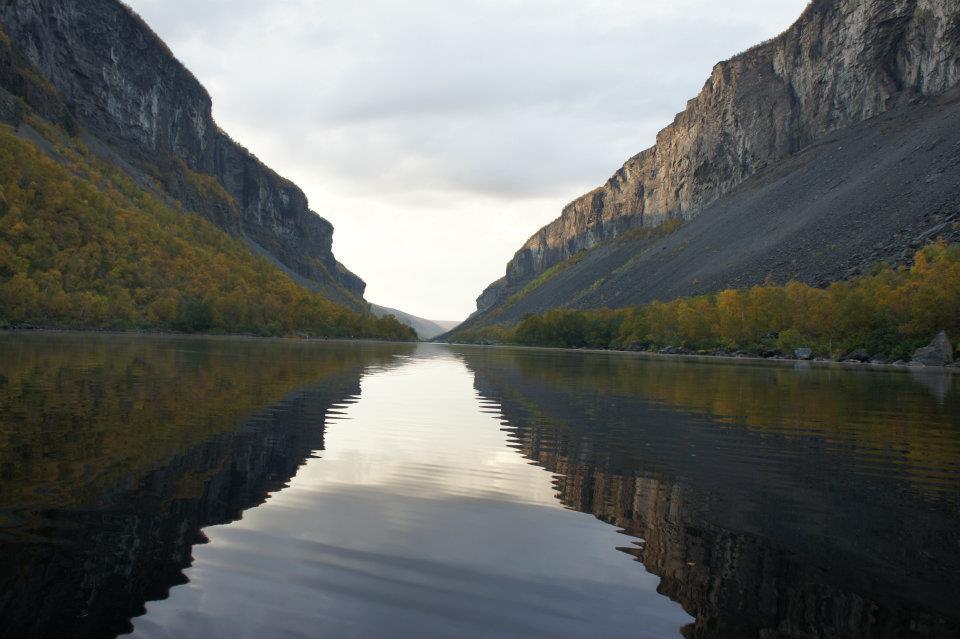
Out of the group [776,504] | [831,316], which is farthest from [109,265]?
[776,504]

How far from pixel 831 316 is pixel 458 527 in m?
78.8

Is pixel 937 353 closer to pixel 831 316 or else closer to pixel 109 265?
pixel 831 316

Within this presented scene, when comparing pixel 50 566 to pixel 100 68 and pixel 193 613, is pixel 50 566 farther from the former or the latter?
pixel 100 68

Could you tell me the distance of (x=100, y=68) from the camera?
7633 inches

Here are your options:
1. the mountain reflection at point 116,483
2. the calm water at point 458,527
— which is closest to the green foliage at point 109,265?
the mountain reflection at point 116,483

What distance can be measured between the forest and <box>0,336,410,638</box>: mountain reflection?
63.6m

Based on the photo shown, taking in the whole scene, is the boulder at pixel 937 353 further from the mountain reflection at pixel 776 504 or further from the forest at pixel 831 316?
the mountain reflection at pixel 776 504

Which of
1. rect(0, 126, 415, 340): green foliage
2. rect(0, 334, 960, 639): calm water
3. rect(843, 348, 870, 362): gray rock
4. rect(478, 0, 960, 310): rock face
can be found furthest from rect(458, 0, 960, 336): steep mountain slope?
rect(0, 126, 415, 340): green foliage

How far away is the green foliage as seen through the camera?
97188 mm

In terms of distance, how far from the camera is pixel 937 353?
5962 centimetres

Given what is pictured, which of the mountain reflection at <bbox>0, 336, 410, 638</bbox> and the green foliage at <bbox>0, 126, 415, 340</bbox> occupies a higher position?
the green foliage at <bbox>0, 126, 415, 340</bbox>

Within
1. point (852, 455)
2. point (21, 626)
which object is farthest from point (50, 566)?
point (852, 455)

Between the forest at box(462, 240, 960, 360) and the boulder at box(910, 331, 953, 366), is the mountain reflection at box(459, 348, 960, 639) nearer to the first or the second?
the boulder at box(910, 331, 953, 366)

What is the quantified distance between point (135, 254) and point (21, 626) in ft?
463
